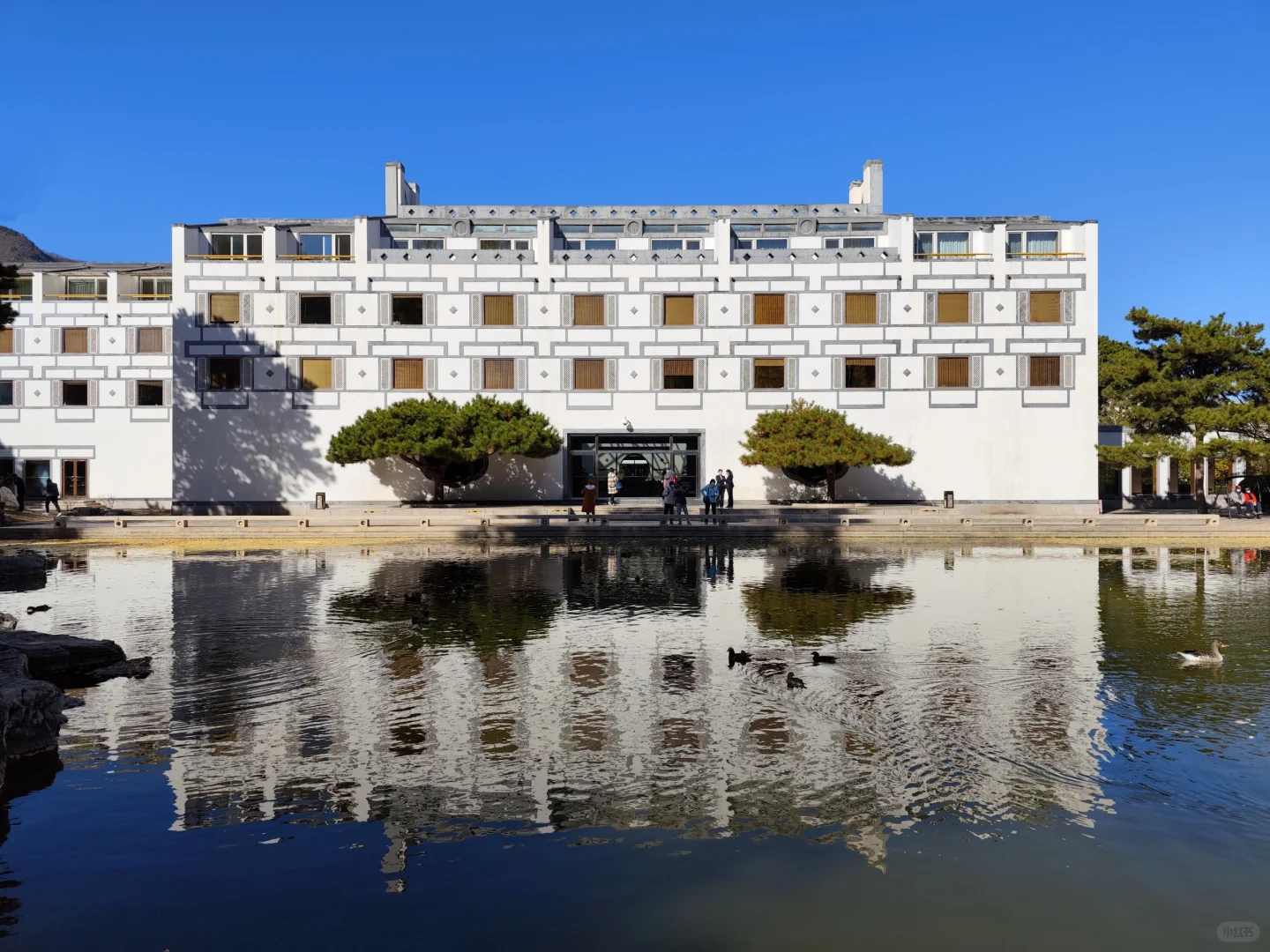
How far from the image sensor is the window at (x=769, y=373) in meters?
42.7

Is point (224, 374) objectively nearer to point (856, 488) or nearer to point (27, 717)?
point (856, 488)

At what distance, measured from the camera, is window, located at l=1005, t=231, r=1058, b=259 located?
1709 inches

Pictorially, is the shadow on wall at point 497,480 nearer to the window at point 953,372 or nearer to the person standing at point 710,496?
the person standing at point 710,496

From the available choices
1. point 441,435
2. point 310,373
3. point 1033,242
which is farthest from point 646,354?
point 1033,242

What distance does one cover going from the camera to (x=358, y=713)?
9055mm

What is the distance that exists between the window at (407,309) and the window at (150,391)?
1319cm

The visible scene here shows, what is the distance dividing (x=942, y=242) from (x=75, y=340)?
40048 millimetres

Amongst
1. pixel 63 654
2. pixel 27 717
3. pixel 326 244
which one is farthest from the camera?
pixel 326 244

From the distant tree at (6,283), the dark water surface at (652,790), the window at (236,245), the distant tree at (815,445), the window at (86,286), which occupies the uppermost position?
the window at (236,245)

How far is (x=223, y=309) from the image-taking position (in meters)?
42.6

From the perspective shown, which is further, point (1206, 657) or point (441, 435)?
point (441, 435)

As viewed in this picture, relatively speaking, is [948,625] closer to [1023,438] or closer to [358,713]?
[358,713]

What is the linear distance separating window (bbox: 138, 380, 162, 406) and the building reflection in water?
33643 mm

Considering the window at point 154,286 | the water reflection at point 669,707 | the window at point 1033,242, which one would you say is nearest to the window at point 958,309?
the window at point 1033,242
